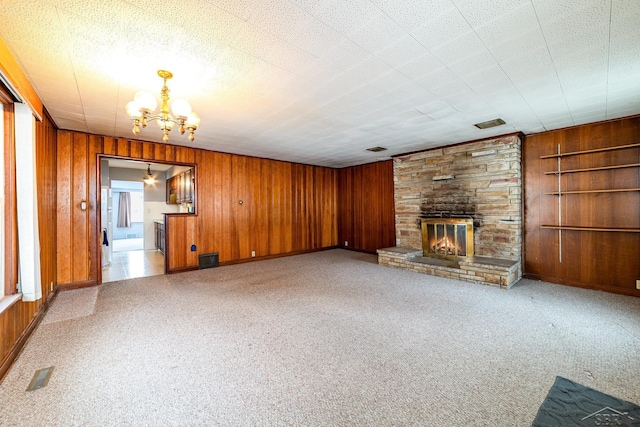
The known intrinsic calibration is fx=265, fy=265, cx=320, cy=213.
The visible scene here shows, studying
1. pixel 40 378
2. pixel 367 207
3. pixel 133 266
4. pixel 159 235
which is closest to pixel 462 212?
pixel 367 207

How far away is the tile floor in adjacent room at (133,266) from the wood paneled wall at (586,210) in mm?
7012

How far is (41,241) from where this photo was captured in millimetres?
3004

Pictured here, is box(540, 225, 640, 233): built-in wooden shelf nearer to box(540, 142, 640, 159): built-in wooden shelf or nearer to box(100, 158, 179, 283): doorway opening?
box(540, 142, 640, 159): built-in wooden shelf

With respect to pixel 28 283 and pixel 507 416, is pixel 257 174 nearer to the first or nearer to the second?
pixel 28 283

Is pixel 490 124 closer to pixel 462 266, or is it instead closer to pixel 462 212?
pixel 462 212

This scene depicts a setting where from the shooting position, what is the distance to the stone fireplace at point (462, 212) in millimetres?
4449

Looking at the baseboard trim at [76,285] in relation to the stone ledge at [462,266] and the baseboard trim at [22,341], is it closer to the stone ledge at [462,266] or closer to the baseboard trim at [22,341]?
the baseboard trim at [22,341]

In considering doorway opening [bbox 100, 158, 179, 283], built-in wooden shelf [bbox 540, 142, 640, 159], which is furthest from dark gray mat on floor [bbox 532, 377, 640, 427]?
doorway opening [bbox 100, 158, 179, 283]

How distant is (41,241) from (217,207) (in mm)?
2942

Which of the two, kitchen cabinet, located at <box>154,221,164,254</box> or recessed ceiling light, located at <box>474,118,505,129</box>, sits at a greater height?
recessed ceiling light, located at <box>474,118,505,129</box>

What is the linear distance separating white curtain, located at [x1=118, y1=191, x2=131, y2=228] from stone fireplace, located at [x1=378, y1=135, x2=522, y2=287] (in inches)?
410

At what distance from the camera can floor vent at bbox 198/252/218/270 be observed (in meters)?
5.50

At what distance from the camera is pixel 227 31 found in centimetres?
187

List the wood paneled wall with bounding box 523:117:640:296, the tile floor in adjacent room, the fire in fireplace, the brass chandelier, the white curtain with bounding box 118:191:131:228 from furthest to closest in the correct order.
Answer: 1. the white curtain with bounding box 118:191:131:228
2. the tile floor in adjacent room
3. the fire in fireplace
4. the wood paneled wall with bounding box 523:117:640:296
5. the brass chandelier
